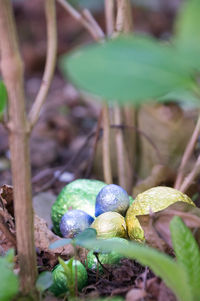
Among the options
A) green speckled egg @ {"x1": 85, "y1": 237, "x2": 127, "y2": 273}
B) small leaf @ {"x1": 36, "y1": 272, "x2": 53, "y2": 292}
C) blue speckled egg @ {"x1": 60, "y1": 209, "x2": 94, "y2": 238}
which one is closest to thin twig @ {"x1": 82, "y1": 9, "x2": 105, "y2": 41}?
blue speckled egg @ {"x1": 60, "y1": 209, "x2": 94, "y2": 238}

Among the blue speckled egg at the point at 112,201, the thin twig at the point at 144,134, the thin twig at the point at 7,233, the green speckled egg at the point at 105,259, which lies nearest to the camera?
the thin twig at the point at 7,233

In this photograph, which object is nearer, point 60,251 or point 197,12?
point 197,12

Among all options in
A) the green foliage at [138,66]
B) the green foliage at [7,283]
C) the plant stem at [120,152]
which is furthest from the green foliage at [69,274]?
the plant stem at [120,152]

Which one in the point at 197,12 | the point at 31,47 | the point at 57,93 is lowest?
the point at 57,93

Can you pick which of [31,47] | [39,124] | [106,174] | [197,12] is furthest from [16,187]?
[31,47]

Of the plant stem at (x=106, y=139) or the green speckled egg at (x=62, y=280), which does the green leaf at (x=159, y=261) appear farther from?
the plant stem at (x=106, y=139)

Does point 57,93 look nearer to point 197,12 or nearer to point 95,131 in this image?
point 95,131
